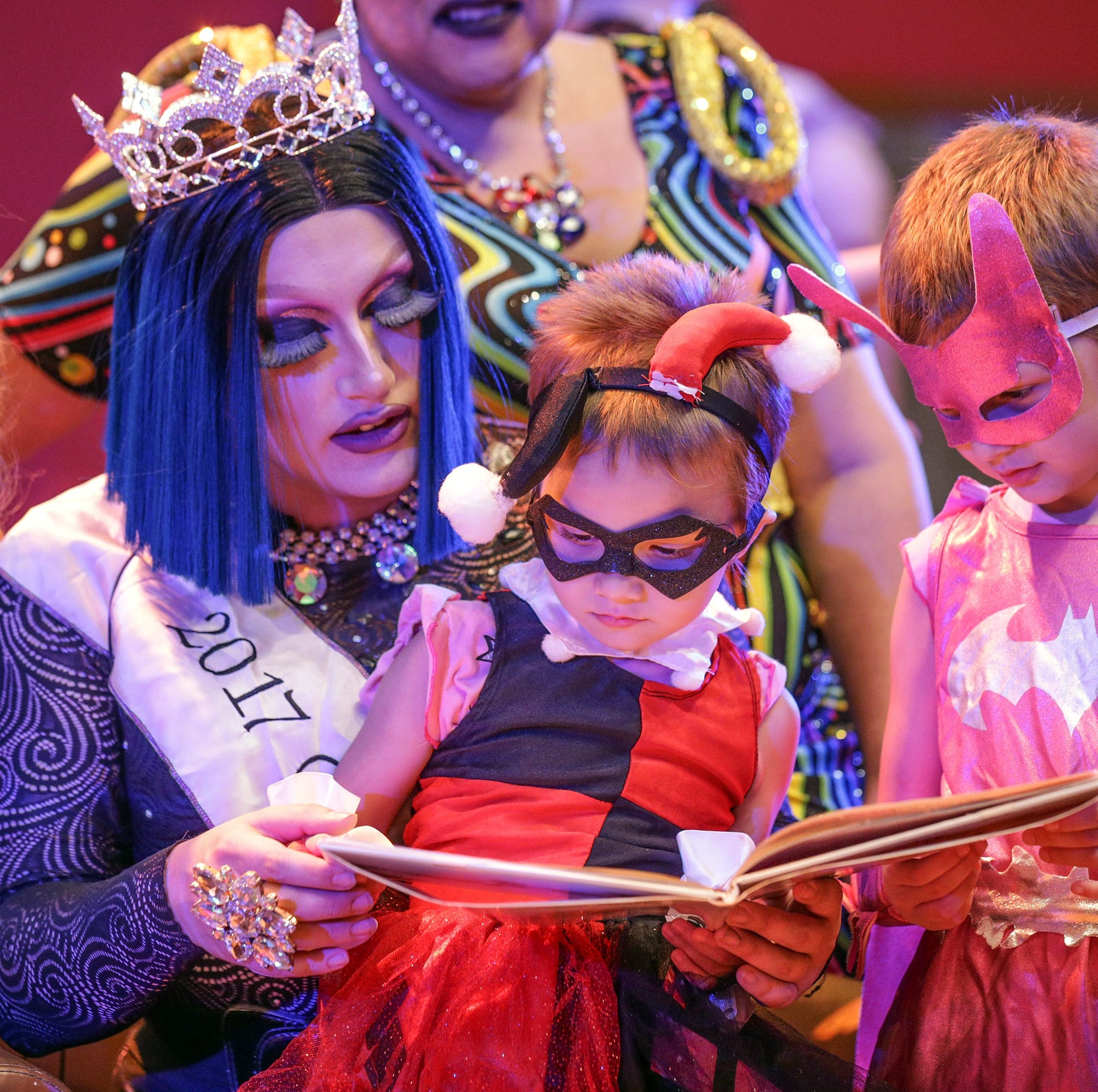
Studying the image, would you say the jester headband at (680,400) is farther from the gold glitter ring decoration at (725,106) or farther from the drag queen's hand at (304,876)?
the gold glitter ring decoration at (725,106)

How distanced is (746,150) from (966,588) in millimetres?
744

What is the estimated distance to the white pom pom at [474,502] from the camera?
3.73 ft

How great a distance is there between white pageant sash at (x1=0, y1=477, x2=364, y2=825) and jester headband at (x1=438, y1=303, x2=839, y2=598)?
34 cm

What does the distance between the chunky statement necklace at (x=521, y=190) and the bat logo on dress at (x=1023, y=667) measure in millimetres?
771

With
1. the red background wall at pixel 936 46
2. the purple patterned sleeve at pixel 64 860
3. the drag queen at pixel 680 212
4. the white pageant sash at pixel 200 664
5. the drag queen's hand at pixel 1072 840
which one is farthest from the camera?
the red background wall at pixel 936 46

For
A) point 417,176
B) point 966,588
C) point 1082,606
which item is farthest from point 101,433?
point 1082,606

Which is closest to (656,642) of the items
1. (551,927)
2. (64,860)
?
(551,927)

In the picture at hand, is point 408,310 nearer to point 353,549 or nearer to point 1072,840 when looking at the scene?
point 353,549

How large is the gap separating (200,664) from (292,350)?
Answer: 1.13 ft

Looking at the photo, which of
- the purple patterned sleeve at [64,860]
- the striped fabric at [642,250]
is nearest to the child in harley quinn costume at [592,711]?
the purple patterned sleeve at [64,860]

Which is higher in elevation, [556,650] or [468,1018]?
[556,650]

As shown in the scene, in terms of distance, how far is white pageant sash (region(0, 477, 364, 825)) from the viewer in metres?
1.24

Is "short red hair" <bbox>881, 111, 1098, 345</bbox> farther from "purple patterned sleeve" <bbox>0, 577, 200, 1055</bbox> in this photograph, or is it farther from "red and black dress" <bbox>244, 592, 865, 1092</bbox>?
"purple patterned sleeve" <bbox>0, 577, 200, 1055</bbox>

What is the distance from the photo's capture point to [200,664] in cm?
127
